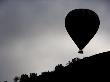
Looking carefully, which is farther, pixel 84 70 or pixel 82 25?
pixel 84 70

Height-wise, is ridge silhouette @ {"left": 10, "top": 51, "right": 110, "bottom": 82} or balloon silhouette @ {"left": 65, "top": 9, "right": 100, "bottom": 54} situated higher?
balloon silhouette @ {"left": 65, "top": 9, "right": 100, "bottom": 54}

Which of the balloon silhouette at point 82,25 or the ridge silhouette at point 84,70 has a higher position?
the balloon silhouette at point 82,25

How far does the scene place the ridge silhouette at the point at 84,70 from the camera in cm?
2550

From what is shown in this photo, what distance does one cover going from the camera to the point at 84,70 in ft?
89.2

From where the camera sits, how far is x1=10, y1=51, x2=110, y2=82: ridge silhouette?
25.5 metres

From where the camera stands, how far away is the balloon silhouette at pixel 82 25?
25469 mm

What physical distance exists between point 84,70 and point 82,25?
11.7ft

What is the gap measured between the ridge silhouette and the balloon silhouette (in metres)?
1.53

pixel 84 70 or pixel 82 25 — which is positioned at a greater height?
pixel 82 25

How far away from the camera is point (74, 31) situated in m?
26.1

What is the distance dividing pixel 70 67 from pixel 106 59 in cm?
413

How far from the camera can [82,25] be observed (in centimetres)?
2594

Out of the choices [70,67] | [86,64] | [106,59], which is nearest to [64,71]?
[70,67]

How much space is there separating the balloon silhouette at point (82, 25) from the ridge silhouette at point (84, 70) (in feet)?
5.04
